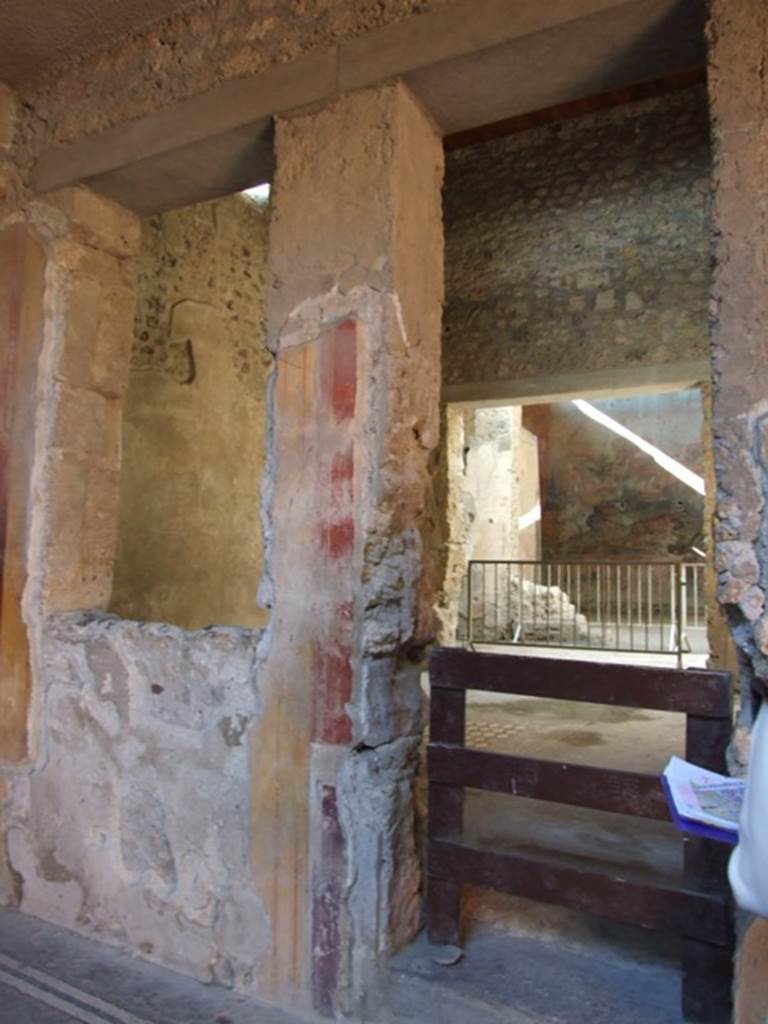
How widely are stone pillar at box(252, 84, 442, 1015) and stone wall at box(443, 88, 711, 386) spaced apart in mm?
4123

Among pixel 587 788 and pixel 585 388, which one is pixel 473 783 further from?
pixel 585 388

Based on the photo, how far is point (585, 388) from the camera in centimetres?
611

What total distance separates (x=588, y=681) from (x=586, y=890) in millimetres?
523

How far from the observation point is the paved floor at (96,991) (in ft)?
6.79

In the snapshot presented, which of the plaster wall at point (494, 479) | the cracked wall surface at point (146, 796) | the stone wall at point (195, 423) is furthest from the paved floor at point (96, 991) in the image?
the plaster wall at point (494, 479)

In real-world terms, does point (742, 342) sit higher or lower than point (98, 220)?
lower

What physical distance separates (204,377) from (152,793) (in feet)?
10.8

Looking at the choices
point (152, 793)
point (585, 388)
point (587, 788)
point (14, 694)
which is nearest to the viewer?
point (587, 788)

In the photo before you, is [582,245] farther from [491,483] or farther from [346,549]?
[346,549]

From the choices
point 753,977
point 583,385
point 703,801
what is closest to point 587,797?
point 753,977

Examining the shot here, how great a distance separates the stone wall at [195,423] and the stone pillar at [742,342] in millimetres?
3588

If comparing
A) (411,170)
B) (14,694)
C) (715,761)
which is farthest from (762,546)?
(14,694)

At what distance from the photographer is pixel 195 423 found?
5035 millimetres

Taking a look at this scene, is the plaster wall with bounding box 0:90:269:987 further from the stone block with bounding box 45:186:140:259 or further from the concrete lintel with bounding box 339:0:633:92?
the concrete lintel with bounding box 339:0:633:92
